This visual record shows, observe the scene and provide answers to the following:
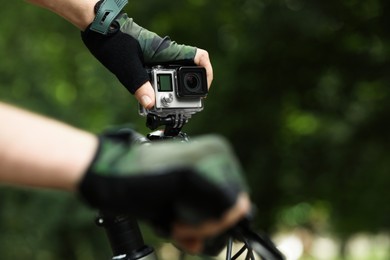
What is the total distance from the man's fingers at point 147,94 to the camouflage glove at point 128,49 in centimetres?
2

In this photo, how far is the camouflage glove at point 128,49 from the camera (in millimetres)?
2645

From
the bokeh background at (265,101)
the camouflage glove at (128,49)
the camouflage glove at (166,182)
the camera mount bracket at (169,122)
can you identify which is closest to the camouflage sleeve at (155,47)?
the camouflage glove at (128,49)

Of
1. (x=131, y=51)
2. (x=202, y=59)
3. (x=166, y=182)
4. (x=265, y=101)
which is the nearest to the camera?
(x=166, y=182)

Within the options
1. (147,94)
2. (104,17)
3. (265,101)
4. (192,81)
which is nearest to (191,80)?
(192,81)

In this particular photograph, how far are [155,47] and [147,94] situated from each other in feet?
0.48

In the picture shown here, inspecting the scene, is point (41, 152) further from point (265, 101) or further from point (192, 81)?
point (265, 101)

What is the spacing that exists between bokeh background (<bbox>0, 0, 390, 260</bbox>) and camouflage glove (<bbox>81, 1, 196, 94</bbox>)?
7658mm

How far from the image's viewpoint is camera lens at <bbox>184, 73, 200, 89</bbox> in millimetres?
2717

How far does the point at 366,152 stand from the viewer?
11.6 meters

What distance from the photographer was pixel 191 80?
274 centimetres

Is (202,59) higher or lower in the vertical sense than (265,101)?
higher

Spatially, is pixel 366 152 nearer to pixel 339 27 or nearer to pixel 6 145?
pixel 339 27

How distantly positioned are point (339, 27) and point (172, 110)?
8.86 metres

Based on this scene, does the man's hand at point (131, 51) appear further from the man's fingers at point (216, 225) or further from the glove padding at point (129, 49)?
the man's fingers at point (216, 225)
